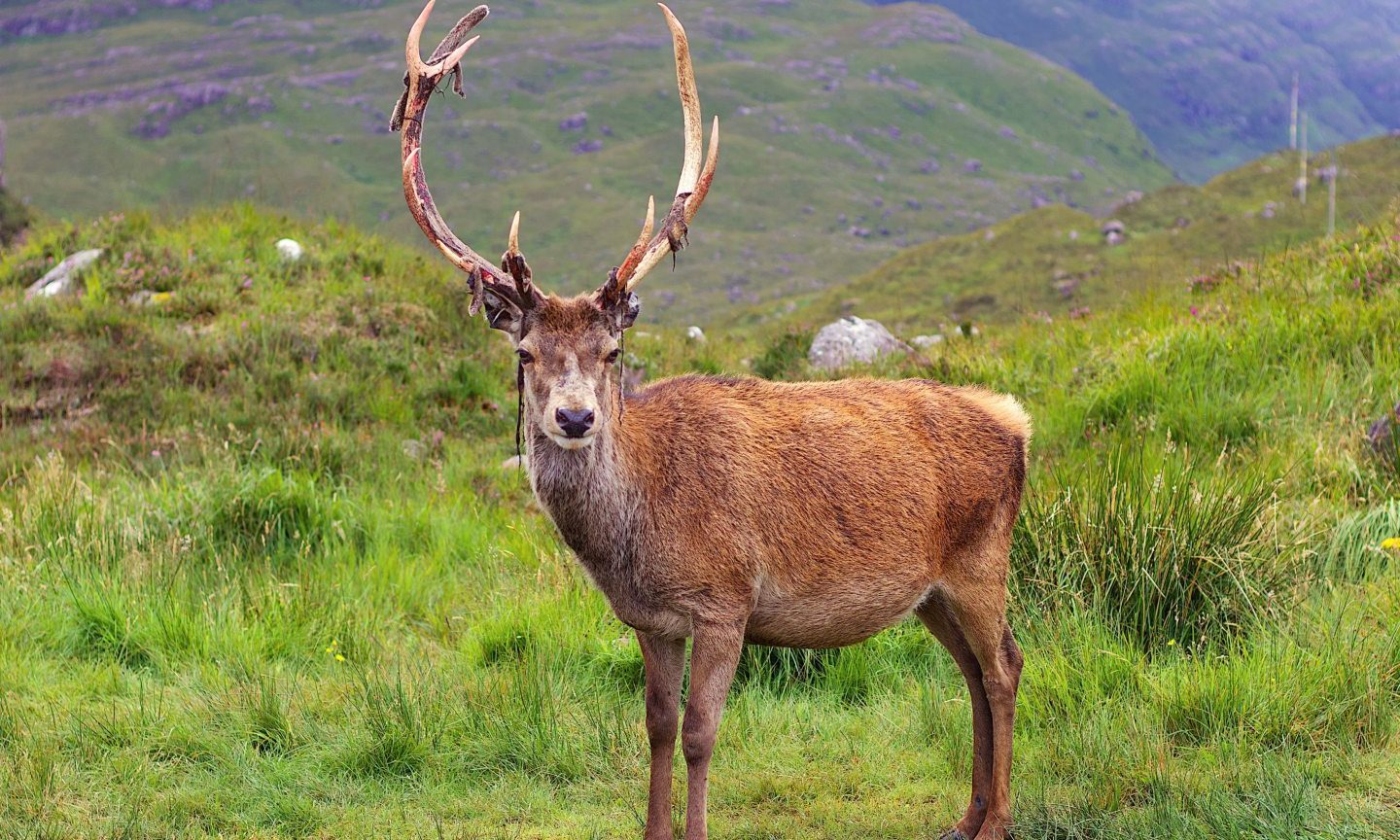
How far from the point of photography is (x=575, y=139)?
159 m

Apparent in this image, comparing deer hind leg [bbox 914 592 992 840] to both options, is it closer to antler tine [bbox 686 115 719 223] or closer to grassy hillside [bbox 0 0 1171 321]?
antler tine [bbox 686 115 719 223]

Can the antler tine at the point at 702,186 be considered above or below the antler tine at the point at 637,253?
above

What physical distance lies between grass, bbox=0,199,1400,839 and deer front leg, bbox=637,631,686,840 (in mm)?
357

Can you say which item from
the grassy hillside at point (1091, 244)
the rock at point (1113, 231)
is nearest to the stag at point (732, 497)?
the grassy hillside at point (1091, 244)

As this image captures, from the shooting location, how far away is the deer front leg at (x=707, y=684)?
15.6 ft

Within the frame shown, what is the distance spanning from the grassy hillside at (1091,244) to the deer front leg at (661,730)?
1335 inches

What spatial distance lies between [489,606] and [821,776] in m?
2.72

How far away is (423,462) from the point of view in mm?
10672

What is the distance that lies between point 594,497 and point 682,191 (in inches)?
59.0

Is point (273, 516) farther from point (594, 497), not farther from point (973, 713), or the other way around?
point (973, 713)

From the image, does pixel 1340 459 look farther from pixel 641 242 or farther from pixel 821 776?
pixel 641 242

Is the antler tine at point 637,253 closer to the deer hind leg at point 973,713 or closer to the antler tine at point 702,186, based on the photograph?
the antler tine at point 702,186

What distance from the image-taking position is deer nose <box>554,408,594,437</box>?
4.57 metres

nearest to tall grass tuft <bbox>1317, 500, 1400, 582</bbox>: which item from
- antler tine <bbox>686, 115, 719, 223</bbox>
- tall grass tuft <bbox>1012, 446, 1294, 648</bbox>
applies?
tall grass tuft <bbox>1012, 446, 1294, 648</bbox>
